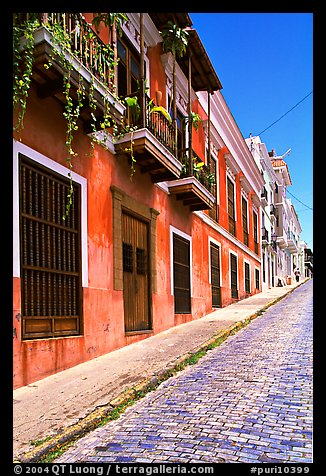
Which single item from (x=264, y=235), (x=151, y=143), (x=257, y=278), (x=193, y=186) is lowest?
(x=257, y=278)

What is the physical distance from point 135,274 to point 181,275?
2.77 m

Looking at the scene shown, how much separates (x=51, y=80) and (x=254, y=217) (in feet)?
61.2

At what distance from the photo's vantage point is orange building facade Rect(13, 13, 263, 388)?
5.48 meters

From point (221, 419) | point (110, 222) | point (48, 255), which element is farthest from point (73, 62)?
point (221, 419)

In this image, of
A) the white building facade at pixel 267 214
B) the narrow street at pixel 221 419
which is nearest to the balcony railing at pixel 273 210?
the white building facade at pixel 267 214

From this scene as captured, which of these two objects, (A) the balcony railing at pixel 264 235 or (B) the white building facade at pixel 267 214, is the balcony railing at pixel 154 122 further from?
(A) the balcony railing at pixel 264 235

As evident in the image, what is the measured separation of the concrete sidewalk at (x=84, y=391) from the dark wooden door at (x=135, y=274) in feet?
1.77

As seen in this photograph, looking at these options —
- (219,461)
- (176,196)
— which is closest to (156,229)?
(176,196)

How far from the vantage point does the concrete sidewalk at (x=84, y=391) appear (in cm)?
386

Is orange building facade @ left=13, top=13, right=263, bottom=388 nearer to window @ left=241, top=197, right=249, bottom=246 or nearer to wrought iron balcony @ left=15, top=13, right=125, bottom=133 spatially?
wrought iron balcony @ left=15, top=13, right=125, bottom=133

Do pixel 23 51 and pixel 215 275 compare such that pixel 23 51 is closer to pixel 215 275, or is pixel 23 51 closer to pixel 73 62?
pixel 73 62

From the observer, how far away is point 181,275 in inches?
438

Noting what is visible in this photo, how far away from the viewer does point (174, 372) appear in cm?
610
